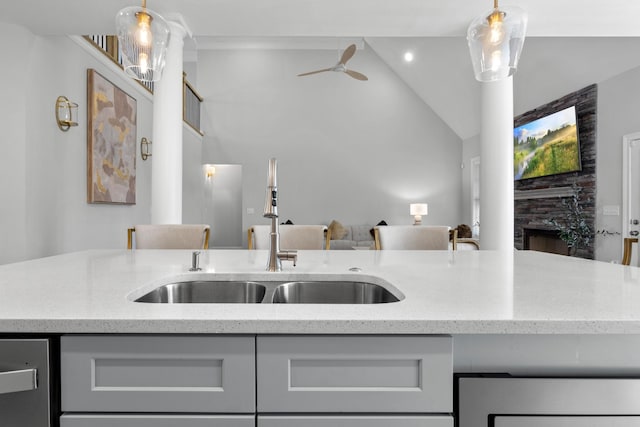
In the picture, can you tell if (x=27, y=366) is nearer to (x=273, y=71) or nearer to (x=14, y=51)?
(x=14, y=51)

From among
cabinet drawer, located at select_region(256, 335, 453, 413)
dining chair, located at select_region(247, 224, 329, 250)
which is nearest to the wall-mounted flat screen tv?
dining chair, located at select_region(247, 224, 329, 250)

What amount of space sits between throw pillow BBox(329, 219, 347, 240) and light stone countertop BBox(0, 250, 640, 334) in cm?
657

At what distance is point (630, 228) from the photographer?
14.1 ft

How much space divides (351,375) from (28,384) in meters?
0.59

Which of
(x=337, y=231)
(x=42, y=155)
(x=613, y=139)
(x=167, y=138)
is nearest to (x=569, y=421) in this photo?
(x=167, y=138)

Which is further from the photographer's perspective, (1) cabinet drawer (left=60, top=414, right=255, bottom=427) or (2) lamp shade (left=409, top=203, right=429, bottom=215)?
(2) lamp shade (left=409, top=203, right=429, bottom=215)

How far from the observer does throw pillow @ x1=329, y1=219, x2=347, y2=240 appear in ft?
26.5

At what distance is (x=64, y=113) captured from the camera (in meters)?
3.59

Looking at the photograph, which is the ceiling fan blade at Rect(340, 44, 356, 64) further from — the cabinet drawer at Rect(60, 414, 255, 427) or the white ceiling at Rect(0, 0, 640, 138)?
the cabinet drawer at Rect(60, 414, 255, 427)

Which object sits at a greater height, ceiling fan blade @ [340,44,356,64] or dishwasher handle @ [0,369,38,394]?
ceiling fan blade @ [340,44,356,64]

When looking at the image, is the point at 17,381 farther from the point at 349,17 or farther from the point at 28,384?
the point at 349,17

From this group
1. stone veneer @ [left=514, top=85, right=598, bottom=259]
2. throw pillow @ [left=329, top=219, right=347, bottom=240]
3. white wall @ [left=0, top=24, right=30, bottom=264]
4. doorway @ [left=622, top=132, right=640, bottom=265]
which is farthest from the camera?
throw pillow @ [left=329, top=219, right=347, bottom=240]

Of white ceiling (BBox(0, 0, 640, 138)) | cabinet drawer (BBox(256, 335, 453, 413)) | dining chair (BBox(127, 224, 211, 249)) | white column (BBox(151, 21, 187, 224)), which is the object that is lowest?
cabinet drawer (BBox(256, 335, 453, 413))

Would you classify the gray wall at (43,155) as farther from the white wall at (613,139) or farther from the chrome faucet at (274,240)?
the white wall at (613,139)
